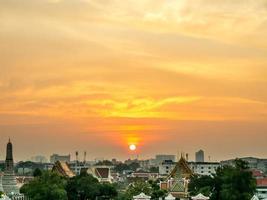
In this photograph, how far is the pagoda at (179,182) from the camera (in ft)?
174

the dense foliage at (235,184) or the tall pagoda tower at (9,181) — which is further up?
the tall pagoda tower at (9,181)

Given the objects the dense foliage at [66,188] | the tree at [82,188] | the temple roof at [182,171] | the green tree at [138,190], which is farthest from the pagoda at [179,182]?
the tree at [82,188]

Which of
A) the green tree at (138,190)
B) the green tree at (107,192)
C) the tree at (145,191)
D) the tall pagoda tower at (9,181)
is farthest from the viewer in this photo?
the tall pagoda tower at (9,181)

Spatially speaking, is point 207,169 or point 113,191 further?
point 207,169

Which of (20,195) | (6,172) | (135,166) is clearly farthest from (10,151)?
(135,166)

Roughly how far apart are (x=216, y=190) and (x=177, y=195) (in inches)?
311

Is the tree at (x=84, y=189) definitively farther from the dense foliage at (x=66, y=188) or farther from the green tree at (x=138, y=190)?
the green tree at (x=138, y=190)

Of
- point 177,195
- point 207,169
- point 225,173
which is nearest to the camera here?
point 225,173

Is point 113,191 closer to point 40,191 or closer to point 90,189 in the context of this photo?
point 90,189

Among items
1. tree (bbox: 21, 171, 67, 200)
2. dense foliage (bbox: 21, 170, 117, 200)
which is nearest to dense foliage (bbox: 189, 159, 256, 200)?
tree (bbox: 21, 171, 67, 200)

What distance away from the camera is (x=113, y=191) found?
54.8 metres

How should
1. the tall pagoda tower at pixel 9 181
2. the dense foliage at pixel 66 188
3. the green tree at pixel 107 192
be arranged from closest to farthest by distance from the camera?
the dense foliage at pixel 66 188, the green tree at pixel 107 192, the tall pagoda tower at pixel 9 181

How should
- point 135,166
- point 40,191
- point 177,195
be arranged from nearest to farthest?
point 40,191, point 177,195, point 135,166

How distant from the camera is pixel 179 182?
184 feet
